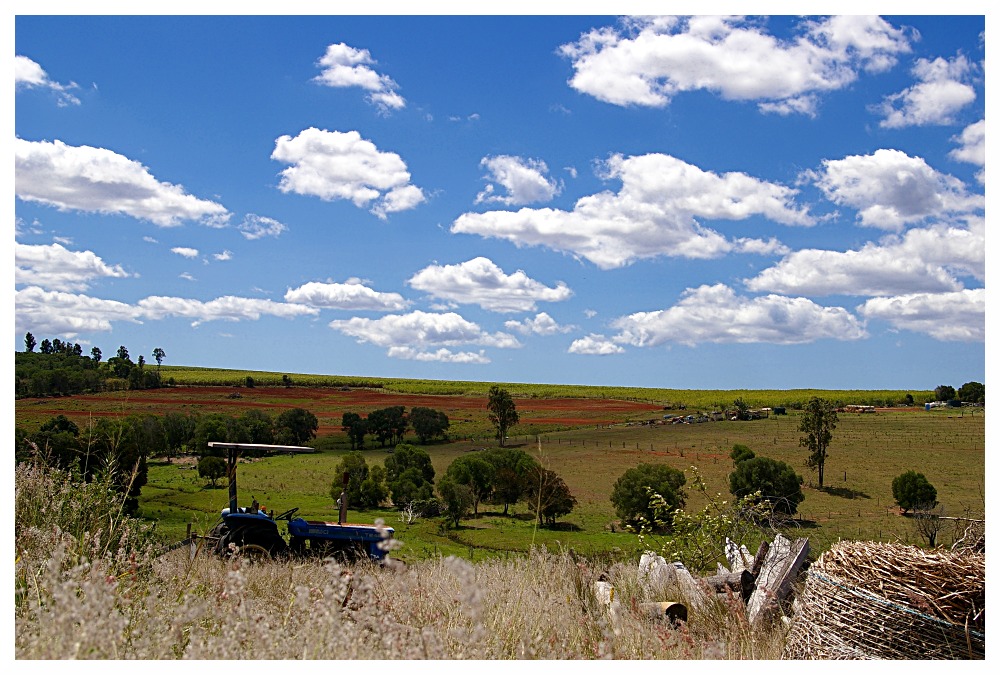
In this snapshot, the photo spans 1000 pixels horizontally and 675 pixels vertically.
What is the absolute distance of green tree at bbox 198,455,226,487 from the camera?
26125 millimetres

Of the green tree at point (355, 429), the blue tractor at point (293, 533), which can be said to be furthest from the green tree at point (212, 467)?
the blue tractor at point (293, 533)

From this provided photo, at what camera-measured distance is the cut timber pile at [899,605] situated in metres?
4.48

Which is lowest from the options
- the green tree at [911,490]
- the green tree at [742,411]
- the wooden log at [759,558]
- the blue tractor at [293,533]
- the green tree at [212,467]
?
the green tree at [911,490]

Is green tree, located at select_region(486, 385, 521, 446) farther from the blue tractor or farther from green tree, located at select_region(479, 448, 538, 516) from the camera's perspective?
the blue tractor

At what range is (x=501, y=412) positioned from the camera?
42.1m

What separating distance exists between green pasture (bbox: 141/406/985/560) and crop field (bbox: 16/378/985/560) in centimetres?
11

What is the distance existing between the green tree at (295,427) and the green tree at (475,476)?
973 centimetres

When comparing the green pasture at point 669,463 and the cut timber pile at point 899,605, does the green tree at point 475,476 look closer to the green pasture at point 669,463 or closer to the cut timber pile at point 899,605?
the green pasture at point 669,463

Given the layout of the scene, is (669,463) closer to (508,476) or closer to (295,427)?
(508,476)

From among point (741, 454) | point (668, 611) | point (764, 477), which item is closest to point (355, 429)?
point (741, 454)

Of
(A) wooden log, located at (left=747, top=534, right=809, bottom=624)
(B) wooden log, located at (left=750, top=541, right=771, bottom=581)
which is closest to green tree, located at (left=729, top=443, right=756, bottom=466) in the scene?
(B) wooden log, located at (left=750, top=541, right=771, bottom=581)

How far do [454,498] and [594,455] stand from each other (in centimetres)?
1969
